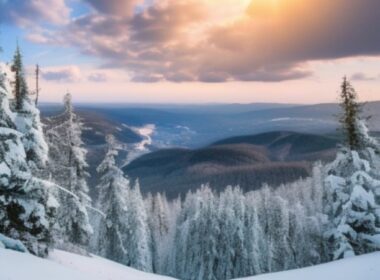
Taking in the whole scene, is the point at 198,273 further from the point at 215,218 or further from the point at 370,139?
the point at 370,139

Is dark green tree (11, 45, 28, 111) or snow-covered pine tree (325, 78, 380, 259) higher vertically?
dark green tree (11, 45, 28, 111)

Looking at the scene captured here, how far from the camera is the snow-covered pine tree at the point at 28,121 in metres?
23.2

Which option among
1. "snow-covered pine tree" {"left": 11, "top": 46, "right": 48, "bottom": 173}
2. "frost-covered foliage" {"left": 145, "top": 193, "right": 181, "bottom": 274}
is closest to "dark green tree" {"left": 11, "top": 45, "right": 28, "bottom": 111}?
"snow-covered pine tree" {"left": 11, "top": 46, "right": 48, "bottom": 173}

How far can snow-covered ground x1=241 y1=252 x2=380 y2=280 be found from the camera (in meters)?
16.8

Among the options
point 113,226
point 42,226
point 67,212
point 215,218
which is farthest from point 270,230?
Result: point 42,226

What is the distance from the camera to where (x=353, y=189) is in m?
22.9

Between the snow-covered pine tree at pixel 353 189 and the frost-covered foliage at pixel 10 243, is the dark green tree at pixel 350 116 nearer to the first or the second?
the snow-covered pine tree at pixel 353 189

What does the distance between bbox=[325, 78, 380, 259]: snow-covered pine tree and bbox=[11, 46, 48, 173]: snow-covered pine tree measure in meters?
15.7

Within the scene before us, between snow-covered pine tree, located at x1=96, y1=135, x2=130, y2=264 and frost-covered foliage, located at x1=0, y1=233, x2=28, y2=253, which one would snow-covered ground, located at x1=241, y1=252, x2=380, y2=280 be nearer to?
frost-covered foliage, located at x1=0, y1=233, x2=28, y2=253

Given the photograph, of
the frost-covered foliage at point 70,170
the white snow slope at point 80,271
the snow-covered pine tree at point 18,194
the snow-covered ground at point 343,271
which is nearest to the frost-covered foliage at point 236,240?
the frost-covered foliage at point 70,170

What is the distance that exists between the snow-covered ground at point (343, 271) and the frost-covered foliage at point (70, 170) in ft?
51.3

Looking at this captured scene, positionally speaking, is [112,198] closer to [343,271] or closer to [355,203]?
[355,203]

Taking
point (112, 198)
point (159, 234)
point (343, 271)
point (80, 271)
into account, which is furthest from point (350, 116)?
point (159, 234)

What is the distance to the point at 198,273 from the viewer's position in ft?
198
